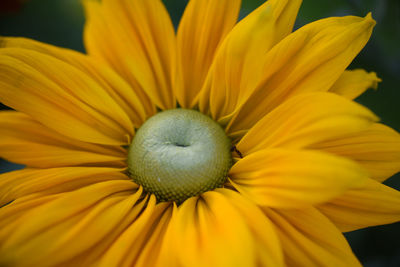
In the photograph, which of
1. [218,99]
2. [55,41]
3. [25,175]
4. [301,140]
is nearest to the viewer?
[301,140]

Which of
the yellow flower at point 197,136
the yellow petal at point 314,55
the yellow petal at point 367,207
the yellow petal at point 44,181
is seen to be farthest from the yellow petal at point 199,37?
the yellow petal at point 367,207

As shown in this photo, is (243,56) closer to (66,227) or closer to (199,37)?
(199,37)

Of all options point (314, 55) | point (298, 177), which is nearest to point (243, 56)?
point (314, 55)

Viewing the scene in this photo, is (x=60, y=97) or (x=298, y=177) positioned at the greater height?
(x=60, y=97)

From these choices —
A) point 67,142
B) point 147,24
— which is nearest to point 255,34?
point 147,24

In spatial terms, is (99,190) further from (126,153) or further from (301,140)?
(301,140)

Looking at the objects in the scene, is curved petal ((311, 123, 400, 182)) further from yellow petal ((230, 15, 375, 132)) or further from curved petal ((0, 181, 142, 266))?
curved petal ((0, 181, 142, 266))

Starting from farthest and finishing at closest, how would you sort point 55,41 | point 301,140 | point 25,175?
point 55,41 → point 25,175 → point 301,140
